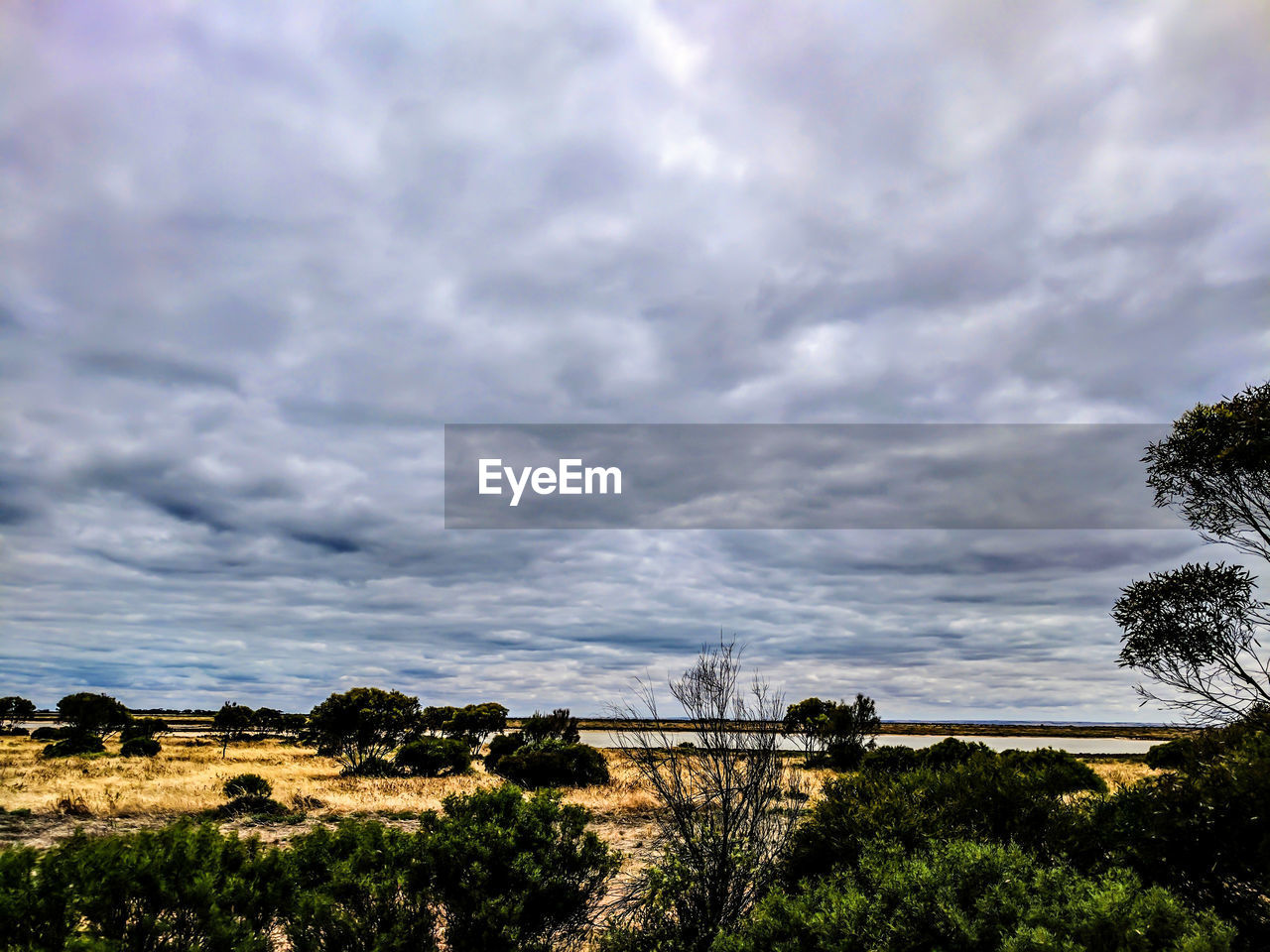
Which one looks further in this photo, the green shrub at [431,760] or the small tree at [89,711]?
the small tree at [89,711]

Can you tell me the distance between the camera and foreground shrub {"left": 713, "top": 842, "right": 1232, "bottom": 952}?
4586 millimetres

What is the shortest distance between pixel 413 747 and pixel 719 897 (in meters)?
29.6

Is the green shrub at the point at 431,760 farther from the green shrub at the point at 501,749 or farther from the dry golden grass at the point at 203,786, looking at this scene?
the green shrub at the point at 501,749

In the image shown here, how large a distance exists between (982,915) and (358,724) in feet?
127

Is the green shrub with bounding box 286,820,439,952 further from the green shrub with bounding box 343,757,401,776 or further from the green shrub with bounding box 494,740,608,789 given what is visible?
the green shrub with bounding box 343,757,401,776

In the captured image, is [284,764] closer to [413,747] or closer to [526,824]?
[413,747]

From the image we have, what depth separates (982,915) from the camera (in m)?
5.25

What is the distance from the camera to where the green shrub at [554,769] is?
3047 centimetres

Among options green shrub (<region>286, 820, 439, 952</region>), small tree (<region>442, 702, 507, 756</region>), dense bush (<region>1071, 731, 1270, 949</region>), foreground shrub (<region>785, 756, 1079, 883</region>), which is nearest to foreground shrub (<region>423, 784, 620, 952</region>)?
green shrub (<region>286, 820, 439, 952</region>)

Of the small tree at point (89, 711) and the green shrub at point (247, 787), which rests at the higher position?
the green shrub at point (247, 787)

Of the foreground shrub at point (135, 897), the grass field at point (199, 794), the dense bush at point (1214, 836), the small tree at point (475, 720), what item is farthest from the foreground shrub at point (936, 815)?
the small tree at point (475, 720)

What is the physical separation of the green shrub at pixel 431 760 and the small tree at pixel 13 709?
189 feet

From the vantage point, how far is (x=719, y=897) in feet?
32.2

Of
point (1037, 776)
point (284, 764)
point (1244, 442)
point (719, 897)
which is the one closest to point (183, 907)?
point (719, 897)
